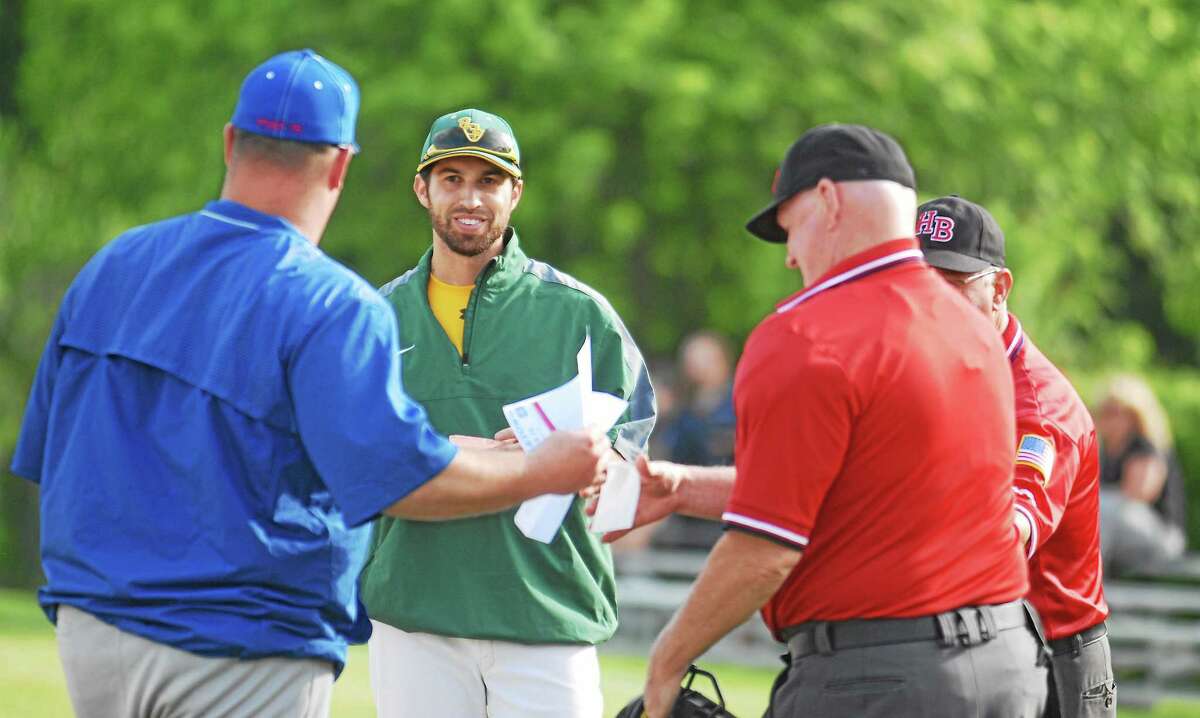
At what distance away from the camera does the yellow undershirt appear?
567 centimetres

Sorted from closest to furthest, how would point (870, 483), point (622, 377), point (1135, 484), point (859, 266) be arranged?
point (870, 483) → point (859, 266) → point (622, 377) → point (1135, 484)

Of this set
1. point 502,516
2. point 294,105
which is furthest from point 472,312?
point 294,105

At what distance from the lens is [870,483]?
3.90 meters

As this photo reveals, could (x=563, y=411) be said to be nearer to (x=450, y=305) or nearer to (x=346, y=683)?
(x=450, y=305)

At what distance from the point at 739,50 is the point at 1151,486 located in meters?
5.84

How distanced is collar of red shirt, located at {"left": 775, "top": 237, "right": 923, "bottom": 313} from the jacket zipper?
174 cm

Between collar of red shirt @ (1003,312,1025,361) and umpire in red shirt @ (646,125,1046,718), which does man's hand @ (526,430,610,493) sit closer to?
umpire in red shirt @ (646,125,1046,718)

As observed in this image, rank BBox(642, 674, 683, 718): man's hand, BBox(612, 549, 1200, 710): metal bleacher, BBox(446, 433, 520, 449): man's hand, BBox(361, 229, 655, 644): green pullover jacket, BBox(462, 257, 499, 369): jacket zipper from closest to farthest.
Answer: BBox(642, 674, 683, 718): man's hand → BBox(446, 433, 520, 449): man's hand → BBox(361, 229, 655, 644): green pullover jacket → BBox(462, 257, 499, 369): jacket zipper → BBox(612, 549, 1200, 710): metal bleacher

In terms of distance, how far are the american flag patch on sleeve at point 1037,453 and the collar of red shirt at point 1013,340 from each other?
0.30 metres

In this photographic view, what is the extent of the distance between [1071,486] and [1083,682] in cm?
63

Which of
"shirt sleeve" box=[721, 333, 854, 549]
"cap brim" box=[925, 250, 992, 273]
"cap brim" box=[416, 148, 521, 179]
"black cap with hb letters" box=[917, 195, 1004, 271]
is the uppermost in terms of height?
"black cap with hb letters" box=[917, 195, 1004, 271]

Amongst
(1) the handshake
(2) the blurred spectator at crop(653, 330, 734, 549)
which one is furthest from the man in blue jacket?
(2) the blurred spectator at crop(653, 330, 734, 549)

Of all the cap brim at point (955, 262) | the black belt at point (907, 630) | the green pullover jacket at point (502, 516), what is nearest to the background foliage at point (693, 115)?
the green pullover jacket at point (502, 516)

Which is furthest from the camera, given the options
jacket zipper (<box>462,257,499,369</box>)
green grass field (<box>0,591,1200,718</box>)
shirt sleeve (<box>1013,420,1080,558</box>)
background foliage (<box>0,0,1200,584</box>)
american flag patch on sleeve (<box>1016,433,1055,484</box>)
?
background foliage (<box>0,0,1200,584</box>)
